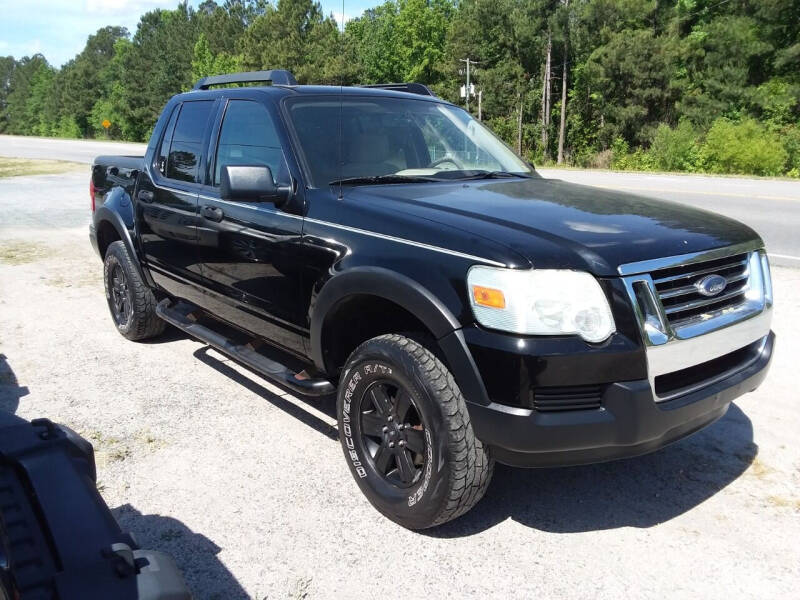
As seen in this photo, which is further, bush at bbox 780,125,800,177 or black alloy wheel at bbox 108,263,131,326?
bush at bbox 780,125,800,177

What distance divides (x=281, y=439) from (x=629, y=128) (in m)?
46.6

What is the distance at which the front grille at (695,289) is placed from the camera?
8.54 ft

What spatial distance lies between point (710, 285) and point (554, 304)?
76 centimetres

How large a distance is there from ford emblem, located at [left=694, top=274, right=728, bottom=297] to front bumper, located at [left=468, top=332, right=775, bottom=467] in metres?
0.43

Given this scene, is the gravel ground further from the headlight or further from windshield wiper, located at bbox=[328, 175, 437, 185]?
windshield wiper, located at bbox=[328, 175, 437, 185]

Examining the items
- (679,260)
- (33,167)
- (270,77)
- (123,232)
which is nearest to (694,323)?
(679,260)

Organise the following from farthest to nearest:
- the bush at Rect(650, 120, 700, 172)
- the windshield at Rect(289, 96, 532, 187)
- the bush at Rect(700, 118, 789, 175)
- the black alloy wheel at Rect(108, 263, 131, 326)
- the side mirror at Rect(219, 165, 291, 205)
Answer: the bush at Rect(650, 120, 700, 172) < the bush at Rect(700, 118, 789, 175) < the black alloy wheel at Rect(108, 263, 131, 326) < the windshield at Rect(289, 96, 532, 187) < the side mirror at Rect(219, 165, 291, 205)

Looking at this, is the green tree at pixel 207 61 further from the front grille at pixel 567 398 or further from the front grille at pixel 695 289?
the front grille at pixel 567 398

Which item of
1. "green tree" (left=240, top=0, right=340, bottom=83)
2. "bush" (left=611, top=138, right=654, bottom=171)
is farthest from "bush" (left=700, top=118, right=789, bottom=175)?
"green tree" (left=240, top=0, right=340, bottom=83)

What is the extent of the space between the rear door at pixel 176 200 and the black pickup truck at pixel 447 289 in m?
0.03

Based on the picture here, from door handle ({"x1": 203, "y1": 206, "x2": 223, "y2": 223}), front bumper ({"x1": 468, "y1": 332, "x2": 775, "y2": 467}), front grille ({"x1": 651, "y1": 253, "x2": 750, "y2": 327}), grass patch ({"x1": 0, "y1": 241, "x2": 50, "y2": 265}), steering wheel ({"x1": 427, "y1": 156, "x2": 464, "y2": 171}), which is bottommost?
grass patch ({"x1": 0, "y1": 241, "x2": 50, "y2": 265})

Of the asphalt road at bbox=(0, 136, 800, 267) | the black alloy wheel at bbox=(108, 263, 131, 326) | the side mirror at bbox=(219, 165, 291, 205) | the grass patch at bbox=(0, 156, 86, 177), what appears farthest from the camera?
the grass patch at bbox=(0, 156, 86, 177)

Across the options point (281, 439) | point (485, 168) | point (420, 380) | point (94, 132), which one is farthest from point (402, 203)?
point (94, 132)

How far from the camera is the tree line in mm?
36562
